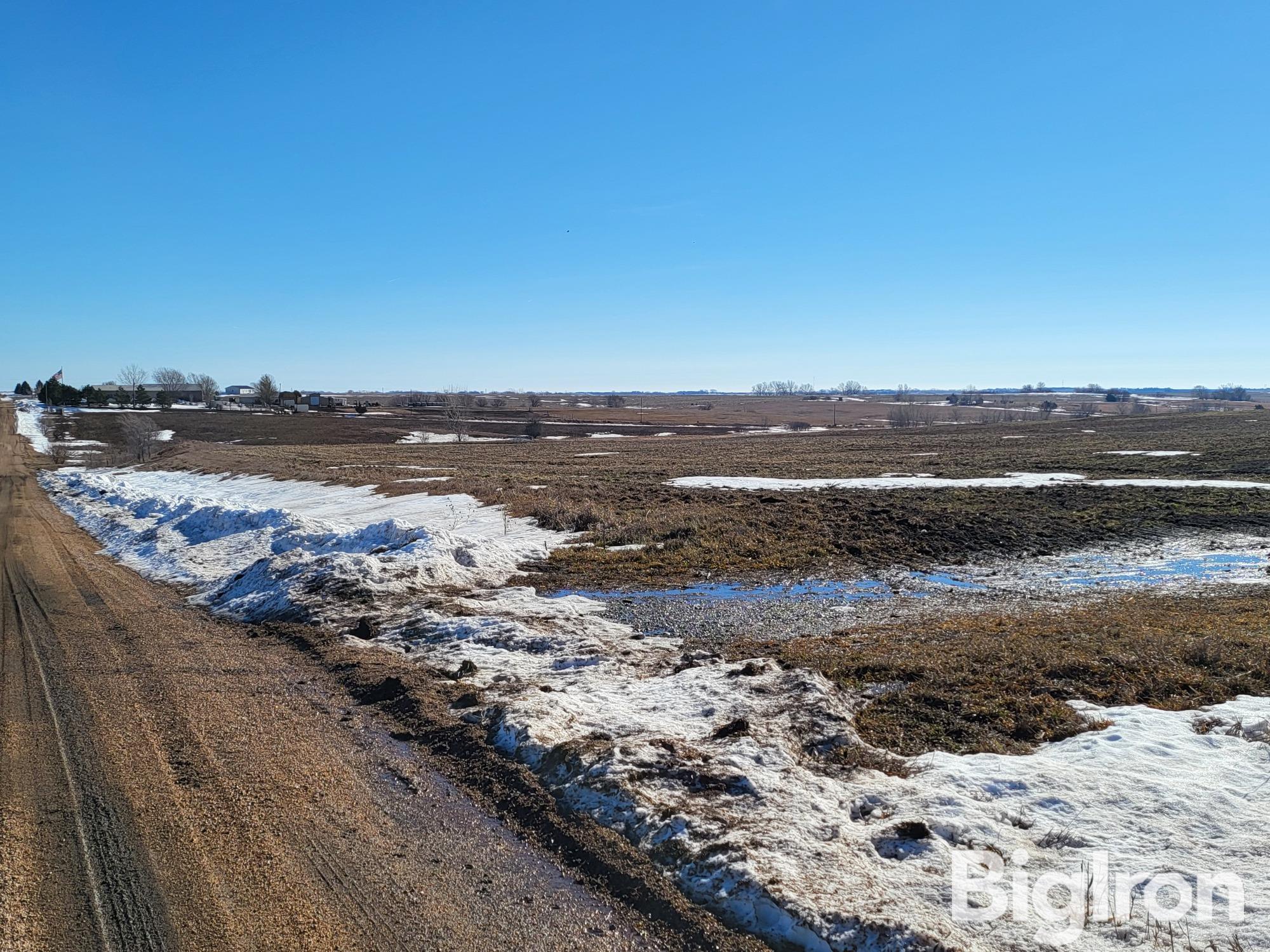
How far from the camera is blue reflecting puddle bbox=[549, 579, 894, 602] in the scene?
1375cm

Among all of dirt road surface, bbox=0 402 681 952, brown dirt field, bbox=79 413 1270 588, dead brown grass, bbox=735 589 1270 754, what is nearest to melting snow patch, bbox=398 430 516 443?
brown dirt field, bbox=79 413 1270 588

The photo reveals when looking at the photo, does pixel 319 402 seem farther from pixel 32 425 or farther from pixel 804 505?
pixel 804 505

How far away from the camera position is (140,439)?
169 ft

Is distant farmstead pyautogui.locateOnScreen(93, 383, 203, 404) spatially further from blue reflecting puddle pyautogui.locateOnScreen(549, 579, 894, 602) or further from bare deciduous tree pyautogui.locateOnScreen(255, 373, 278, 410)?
blue reflecting puddle pyautogui.locateOnScreen(549, 579, 894, 602)

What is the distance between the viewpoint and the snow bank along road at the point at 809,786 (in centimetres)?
461

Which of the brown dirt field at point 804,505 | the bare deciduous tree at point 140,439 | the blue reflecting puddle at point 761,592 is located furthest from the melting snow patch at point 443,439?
the blue reflecting puddle at point 761,592

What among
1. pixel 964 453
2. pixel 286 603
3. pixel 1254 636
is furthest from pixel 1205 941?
pixel 964 453

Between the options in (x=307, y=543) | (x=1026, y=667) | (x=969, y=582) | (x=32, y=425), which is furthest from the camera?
(x=32, y=425)

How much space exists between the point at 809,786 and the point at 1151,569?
1373 centimetres

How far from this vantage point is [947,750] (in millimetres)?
6977

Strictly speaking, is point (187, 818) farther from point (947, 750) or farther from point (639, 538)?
point (639, 538)

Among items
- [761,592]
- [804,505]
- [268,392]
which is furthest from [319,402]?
[761,592]

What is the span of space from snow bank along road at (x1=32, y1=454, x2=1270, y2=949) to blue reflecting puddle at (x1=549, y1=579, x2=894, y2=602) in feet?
6.93

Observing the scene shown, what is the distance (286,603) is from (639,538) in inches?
338
